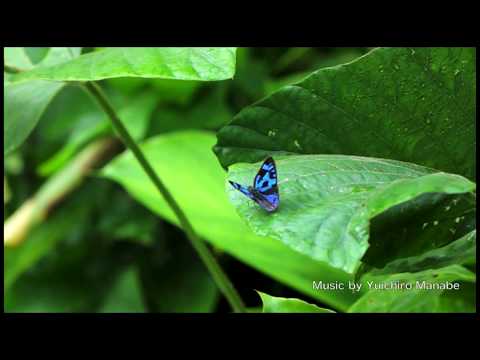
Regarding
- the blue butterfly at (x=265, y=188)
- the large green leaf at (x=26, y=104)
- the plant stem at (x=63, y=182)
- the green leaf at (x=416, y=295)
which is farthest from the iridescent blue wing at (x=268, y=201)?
the plant stem at (x=63, y=182)

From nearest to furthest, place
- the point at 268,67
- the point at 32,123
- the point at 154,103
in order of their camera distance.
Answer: the point at 32,123 < the point at 154,103 < the point at 268,67

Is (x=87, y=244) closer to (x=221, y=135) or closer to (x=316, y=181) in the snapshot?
(x=221, y=135)

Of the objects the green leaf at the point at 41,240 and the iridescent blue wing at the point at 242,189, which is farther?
the green leaf at the point at 41,240

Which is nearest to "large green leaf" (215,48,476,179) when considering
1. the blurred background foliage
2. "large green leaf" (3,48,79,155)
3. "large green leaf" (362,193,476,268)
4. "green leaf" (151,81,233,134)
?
"large green leaf" (362,193,476,268)

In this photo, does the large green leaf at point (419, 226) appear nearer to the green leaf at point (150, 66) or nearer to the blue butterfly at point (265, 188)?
the blue butterfly at point (265, 188)
